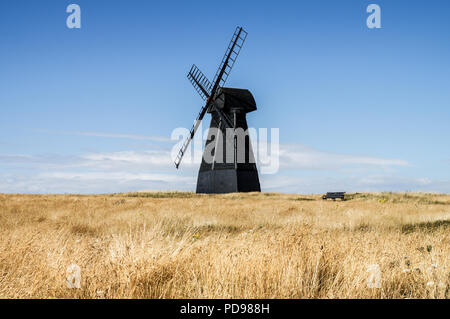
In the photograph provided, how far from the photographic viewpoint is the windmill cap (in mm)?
28305

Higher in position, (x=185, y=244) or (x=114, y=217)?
(x=185, y=244)

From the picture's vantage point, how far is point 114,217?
11852 millimetres

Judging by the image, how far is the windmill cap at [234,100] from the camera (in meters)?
28.3

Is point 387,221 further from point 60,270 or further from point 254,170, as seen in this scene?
point 254,170

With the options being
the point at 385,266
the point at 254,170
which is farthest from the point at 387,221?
the point at 254,170

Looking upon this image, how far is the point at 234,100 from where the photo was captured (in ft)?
93.8

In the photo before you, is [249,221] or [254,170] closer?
[249,221]
